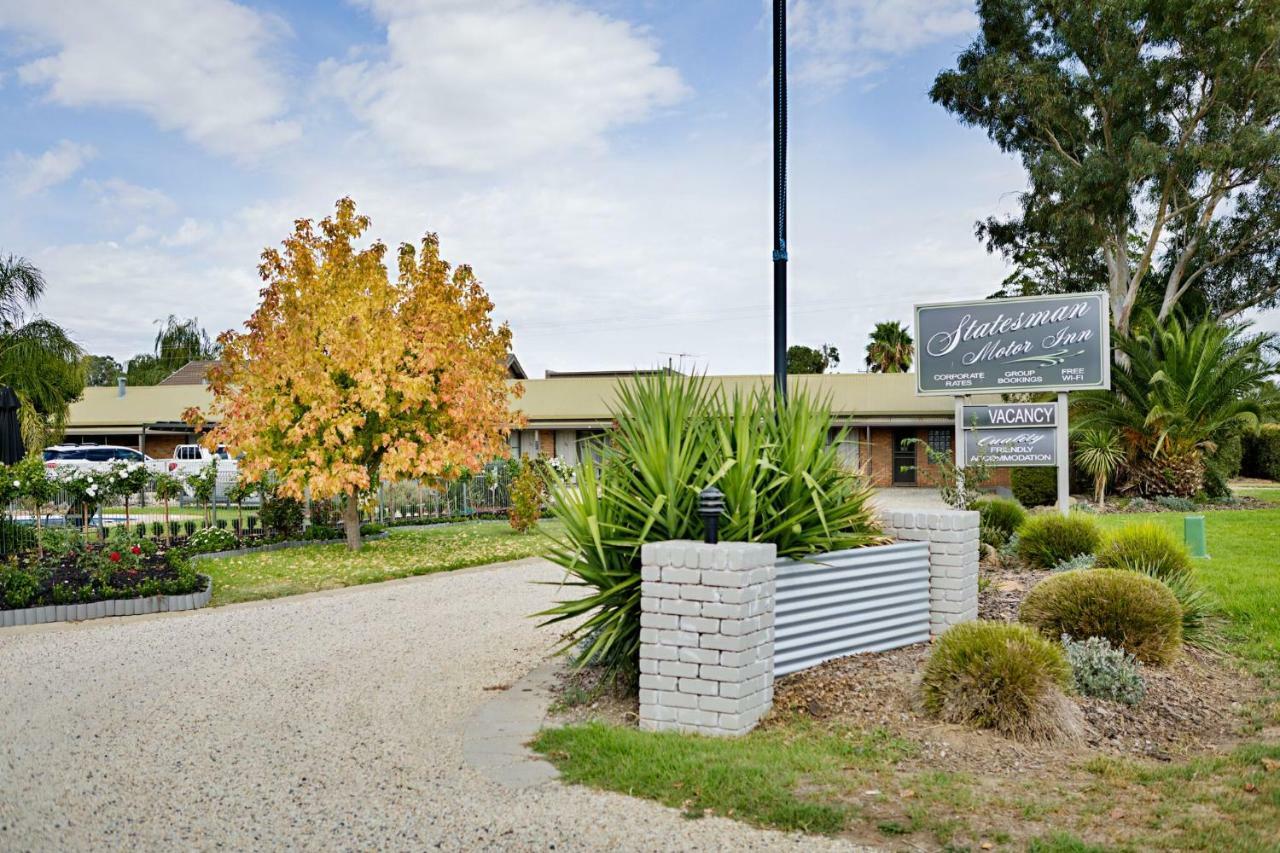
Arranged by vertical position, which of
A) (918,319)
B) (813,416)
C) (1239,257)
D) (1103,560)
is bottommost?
(1103,560)

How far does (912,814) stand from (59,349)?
1157 inches

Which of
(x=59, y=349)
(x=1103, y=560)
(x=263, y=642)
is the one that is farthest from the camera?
(x=59, y=349)

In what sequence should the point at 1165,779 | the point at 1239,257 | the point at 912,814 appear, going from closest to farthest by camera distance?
the point at 912,814, the point at 1165,779, the point at 1239,257

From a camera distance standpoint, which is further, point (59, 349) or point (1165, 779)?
point (59, 349)

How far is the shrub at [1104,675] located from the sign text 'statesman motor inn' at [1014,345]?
1383 centimetres

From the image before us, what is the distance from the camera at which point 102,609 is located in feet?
33.5

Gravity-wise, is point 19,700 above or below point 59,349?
below

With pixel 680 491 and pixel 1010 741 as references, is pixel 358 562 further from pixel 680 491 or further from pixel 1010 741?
pixel 1010 741

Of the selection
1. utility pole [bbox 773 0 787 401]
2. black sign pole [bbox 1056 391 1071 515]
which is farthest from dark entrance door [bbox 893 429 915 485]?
utility pole [bbox 773 0 787 401]

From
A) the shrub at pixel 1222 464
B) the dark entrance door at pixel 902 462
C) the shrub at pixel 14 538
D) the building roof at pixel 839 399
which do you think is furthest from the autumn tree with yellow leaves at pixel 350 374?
the dark entrance door at pixel 902 462

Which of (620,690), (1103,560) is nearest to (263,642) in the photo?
(620,690)

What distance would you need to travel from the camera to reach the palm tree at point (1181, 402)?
22.9 metres

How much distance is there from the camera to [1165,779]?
5129 mm

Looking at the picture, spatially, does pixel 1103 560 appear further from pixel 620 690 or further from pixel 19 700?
pixel 19 700
